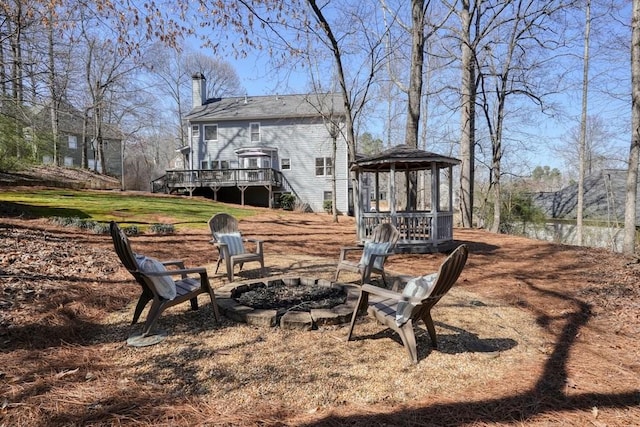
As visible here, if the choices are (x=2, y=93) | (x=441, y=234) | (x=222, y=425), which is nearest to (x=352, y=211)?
(x=441, y=234)

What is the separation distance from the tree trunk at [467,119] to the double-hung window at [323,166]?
1040 centimetres

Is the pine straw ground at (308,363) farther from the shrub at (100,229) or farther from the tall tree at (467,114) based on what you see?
the tall tree at (467,114)

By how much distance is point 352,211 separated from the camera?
78.1 ft

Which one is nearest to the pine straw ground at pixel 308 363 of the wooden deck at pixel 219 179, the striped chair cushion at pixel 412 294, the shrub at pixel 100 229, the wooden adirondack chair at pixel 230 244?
the striped chair cushion at pixel 412 294

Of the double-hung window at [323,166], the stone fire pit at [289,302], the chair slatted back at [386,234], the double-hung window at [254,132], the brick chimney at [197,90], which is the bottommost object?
the stone fire pit at [289,302]

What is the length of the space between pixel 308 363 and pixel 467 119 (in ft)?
45.1

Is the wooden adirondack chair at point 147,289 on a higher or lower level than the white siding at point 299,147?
lower

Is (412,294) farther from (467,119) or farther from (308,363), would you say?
(467,119)

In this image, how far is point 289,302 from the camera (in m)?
4.38

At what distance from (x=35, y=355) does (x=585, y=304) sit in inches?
247

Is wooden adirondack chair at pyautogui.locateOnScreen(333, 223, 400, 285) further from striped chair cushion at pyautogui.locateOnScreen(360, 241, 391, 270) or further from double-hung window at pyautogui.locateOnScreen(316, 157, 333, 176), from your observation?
double-hung window at pyautogui.locateOnScreen(316, 157, 333, 176)

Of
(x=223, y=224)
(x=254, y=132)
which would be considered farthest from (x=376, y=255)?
(x=254, y=132)

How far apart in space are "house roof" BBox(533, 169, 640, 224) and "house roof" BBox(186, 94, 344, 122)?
1399 centimetres

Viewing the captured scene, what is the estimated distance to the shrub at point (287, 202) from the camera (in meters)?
22.8
